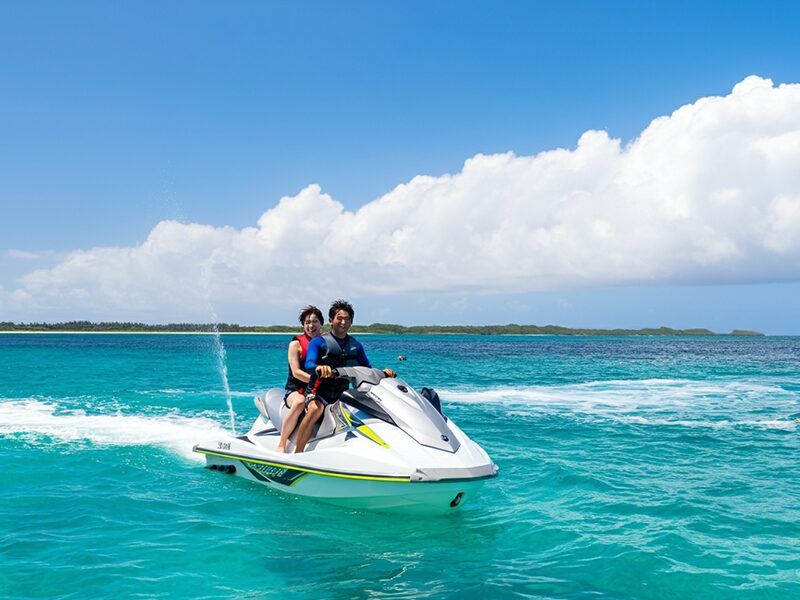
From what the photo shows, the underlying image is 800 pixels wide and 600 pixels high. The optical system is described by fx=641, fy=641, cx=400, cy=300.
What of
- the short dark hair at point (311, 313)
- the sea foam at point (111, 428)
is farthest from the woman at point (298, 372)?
the sea foam at point (111, 428)

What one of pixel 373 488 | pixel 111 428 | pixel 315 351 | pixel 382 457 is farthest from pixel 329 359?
pixel 111 428

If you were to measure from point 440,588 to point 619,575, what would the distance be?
1.63 meters

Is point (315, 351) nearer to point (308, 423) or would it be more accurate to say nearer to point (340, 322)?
point (340, 322)

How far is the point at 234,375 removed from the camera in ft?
103

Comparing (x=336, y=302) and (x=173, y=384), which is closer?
(x=336, y=302)

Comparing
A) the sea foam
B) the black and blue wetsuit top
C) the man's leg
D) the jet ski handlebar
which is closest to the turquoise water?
the sea foam

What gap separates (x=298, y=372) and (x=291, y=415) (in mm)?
524

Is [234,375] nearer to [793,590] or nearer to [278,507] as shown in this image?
[278,507]

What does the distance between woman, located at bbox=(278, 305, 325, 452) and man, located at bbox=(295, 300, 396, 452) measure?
158mm

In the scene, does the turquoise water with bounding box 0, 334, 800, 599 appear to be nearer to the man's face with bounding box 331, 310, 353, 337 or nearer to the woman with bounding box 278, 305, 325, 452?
the woman with bounding box 278, 305, 325, 452

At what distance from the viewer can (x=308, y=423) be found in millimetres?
7570

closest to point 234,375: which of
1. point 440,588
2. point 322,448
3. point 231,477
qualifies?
point 231,477

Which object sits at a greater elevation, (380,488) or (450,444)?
(450,444)

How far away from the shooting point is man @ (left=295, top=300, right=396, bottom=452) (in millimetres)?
7480
